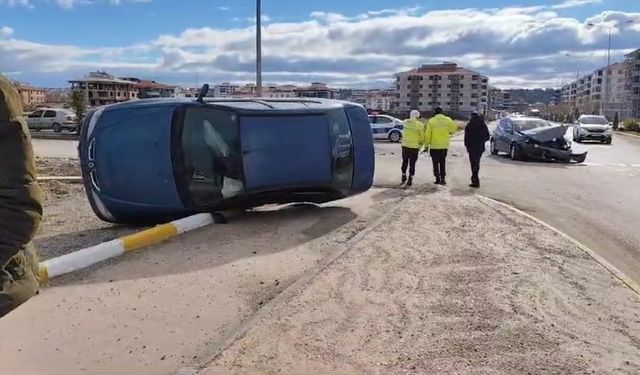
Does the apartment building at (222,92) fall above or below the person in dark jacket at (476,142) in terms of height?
above

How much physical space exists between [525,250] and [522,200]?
18.4ft

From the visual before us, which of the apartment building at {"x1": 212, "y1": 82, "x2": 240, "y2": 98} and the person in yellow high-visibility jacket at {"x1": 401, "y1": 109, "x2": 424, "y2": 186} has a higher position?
the apartment building at {"x1": 212, "y1": 82, "x2": 240, "y2": 98}

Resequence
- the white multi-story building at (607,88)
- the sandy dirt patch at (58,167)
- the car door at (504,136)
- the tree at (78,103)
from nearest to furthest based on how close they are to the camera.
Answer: the sandy dirt patch at (58,167), the car door at (504,136), the tree at (78,103), the white multi-story building at (607,88)

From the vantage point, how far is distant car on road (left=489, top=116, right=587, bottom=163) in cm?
2188

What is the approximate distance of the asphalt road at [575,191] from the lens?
9.18 m

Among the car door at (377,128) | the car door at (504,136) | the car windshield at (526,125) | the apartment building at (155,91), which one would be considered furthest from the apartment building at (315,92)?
the car windshield at (526,125)

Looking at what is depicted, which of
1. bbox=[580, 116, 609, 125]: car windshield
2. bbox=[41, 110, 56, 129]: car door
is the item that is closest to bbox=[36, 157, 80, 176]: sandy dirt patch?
bbox=[41, 110, 56, 129]: car door

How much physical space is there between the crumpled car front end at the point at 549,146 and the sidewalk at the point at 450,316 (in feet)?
48.7

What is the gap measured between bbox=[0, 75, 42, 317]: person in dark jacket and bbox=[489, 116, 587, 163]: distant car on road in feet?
69.8

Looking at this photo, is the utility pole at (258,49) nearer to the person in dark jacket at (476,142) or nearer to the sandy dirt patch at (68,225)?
the sandy dirt patch at (68,225)

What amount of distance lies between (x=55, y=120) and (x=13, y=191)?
46.0 m

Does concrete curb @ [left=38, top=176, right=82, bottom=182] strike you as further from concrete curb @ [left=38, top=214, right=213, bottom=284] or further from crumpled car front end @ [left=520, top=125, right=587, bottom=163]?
crumpled car front end @ [left=520, top=125, right=587, bottom=163]

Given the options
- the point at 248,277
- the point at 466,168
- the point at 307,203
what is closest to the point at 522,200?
the point at 307,203

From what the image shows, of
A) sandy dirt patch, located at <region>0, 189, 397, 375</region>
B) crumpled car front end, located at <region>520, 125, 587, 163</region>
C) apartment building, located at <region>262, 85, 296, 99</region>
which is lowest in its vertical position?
sandy dirt patch, located at <region>0, 189, 397, 375</region>
